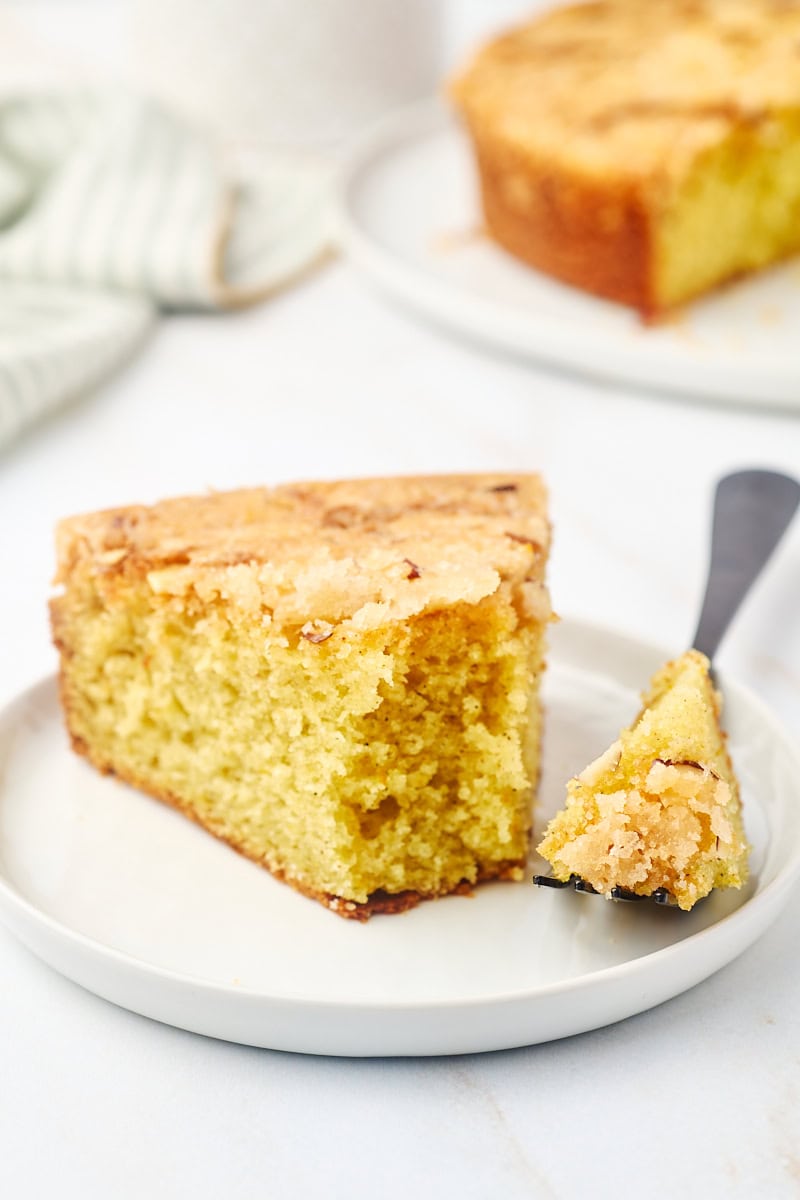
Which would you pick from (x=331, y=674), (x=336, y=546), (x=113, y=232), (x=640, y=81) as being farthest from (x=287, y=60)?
(x=331, y=674)

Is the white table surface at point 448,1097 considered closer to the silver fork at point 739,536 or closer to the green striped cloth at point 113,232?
the silver fork at point 739,536

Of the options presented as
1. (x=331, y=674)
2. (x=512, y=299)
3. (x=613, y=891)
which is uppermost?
(x=331, y=674)

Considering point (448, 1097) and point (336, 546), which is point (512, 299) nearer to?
point (336, 546)

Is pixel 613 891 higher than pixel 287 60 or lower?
lower

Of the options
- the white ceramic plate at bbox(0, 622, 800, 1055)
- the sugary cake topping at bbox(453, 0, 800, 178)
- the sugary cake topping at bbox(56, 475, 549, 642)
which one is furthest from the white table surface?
the sugary cake topping at bbox(453, 0, 800, 178)

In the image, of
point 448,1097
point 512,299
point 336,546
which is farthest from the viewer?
point 512,299

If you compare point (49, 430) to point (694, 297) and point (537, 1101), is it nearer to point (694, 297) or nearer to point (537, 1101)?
point (694, 297)
